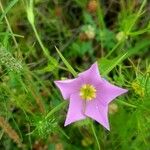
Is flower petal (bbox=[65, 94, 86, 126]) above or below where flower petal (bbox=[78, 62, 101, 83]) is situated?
below

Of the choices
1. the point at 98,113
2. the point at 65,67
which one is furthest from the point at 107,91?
the point at 65,67

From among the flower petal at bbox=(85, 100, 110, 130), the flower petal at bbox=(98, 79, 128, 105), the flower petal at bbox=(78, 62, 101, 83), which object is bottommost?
the flower petal at bbox=(85, 100, 110, 130)

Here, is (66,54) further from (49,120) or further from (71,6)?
(49,120)

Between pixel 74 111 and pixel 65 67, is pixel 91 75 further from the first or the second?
pixel 65 67

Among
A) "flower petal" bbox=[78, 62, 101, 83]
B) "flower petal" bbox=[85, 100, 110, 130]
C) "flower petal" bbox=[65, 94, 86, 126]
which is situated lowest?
"flower petal" bbox=[85, 100, 110, 130]

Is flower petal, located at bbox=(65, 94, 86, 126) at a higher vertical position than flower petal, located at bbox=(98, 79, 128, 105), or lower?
lower

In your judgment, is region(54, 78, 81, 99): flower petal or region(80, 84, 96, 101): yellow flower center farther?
region(80, 84, 96, 101): yellow flower center

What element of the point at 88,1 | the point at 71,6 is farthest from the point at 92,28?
the point at 71,6
